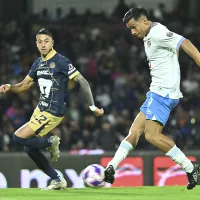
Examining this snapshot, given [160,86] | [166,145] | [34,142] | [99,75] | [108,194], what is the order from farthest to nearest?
[99,75] < [34,142] < [108,194] < [160,86] < [166,145]

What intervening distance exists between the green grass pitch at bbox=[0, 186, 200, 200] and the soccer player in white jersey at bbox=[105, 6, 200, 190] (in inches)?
10.7

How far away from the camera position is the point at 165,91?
9062 millimetres

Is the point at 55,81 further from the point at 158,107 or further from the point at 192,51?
the point at 192,51

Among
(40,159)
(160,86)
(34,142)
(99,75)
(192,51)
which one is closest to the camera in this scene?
(192,51)

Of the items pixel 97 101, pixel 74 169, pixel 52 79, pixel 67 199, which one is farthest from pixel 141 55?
pixel 67 199

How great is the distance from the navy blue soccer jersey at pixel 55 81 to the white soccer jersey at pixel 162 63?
1.07 m

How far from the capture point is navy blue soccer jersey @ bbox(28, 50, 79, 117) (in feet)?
31.6

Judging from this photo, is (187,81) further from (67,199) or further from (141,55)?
(67,199)

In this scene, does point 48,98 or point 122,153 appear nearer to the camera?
point 122,153

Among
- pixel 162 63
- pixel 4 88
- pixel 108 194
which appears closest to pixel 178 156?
pixel 108 194

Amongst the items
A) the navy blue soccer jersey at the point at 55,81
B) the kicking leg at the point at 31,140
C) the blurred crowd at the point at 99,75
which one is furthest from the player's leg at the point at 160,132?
the blurred crowd at the point at 99,75

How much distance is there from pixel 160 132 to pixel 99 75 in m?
10.1

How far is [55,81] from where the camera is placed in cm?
966

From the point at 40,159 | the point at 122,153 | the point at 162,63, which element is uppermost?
the point at 162,63
